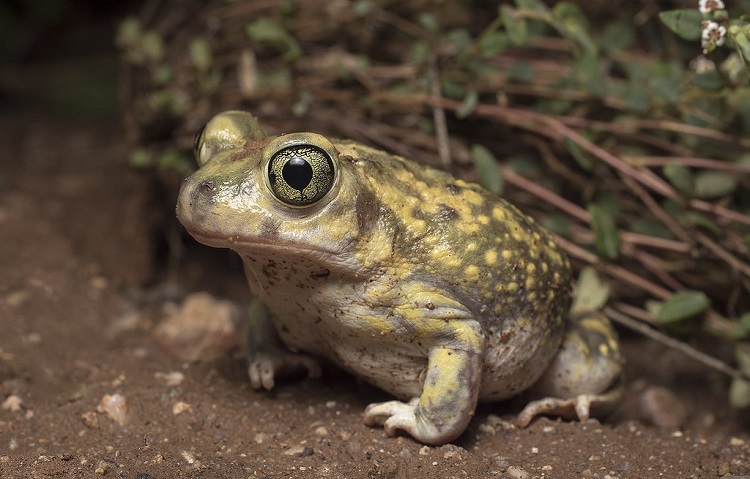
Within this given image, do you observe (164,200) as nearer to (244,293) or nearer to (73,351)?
(244,293)

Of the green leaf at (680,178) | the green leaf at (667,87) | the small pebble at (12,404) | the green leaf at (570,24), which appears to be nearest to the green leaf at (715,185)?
the green leaf at (680,178)

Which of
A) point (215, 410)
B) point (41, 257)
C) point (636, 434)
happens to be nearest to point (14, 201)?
point (41, 257)

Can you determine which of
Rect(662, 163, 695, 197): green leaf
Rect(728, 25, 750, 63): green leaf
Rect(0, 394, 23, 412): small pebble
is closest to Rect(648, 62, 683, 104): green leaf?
Rect(662, 163, 695, 197): green leaf

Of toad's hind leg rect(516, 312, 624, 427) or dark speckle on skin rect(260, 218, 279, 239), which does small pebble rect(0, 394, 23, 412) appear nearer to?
dark speckle on skin rect(260, 218, 279, 239)

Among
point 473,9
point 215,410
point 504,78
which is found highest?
point 473,9

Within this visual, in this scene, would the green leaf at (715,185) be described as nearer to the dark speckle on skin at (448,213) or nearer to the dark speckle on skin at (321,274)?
the dark speckle on skin at (448,213)
